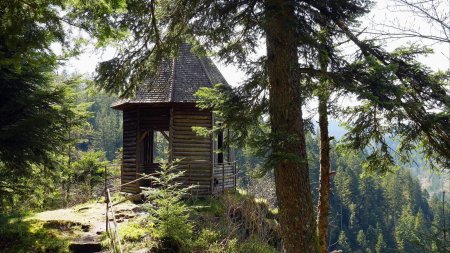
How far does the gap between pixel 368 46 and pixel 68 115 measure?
7941 mm

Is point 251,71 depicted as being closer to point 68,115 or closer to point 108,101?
point 68,115

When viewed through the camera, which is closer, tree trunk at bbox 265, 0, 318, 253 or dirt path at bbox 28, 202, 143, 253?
tree trunk at bbox 265, 0, 318, 253

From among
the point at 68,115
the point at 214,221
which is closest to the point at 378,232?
the point at 214,221

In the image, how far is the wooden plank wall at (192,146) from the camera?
15109mm

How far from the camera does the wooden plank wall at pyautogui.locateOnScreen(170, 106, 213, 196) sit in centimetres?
1511

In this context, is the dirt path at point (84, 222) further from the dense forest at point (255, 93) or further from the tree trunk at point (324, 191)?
the tree trunk at point (324, 191)

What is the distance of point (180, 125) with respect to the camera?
49.9 ft

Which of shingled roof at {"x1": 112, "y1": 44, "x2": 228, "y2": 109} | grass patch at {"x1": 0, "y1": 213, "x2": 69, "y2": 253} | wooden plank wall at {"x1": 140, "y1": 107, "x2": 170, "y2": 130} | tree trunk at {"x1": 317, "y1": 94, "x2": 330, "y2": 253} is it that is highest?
shingled roof at {"x1": 112, "y1": 44, "x2": 228, "y2": 109}

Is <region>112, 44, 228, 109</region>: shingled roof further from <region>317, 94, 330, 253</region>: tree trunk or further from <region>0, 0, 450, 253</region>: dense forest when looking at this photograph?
<region>317, 94, 330, 253</region>: tree trunk

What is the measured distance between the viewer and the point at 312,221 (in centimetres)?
622

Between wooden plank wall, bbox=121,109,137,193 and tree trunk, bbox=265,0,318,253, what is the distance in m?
10.6

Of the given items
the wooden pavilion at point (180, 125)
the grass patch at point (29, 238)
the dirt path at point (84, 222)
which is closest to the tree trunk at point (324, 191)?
the dirt path at point (84, 222)

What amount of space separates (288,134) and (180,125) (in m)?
9.77

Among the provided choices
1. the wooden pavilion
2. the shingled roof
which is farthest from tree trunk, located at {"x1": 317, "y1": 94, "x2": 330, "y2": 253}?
the shingled roof
